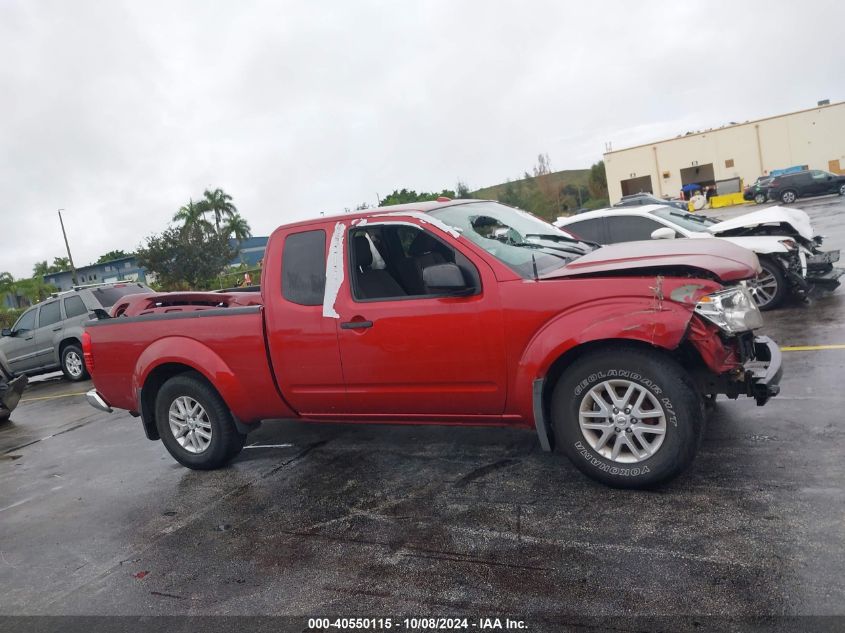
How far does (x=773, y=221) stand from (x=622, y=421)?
242 inches

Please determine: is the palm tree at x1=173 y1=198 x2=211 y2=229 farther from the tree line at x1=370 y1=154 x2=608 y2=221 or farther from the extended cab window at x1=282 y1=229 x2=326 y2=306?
the extended cab window at x1=282 y1=229 x2=326 y2=306

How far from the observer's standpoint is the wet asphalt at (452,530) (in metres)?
3.05

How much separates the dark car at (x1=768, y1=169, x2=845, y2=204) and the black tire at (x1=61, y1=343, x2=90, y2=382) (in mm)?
32040

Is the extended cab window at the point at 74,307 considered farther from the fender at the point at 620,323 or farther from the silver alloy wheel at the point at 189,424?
the fender at the point at 620,323

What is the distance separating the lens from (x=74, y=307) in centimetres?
1320

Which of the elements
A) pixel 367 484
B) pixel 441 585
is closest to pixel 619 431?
pixel 441 585

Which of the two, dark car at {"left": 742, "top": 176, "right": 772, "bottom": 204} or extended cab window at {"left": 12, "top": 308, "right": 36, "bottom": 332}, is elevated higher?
extended cab window at {"left": 12, "top": 308, "right": 36, "bottom": 332}

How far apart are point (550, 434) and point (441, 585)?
50.4 inches

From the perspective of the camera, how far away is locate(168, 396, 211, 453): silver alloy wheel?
5555 millimetres

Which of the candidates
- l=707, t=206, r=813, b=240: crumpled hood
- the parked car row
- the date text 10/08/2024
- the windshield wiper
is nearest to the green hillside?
the parked car row

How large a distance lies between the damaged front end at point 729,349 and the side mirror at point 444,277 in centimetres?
137

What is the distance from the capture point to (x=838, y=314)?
764 cm

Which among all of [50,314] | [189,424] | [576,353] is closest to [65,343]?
[50,314]

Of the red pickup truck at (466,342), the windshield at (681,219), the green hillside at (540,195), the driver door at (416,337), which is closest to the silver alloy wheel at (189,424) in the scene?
the red pickup truck at (466,342)
